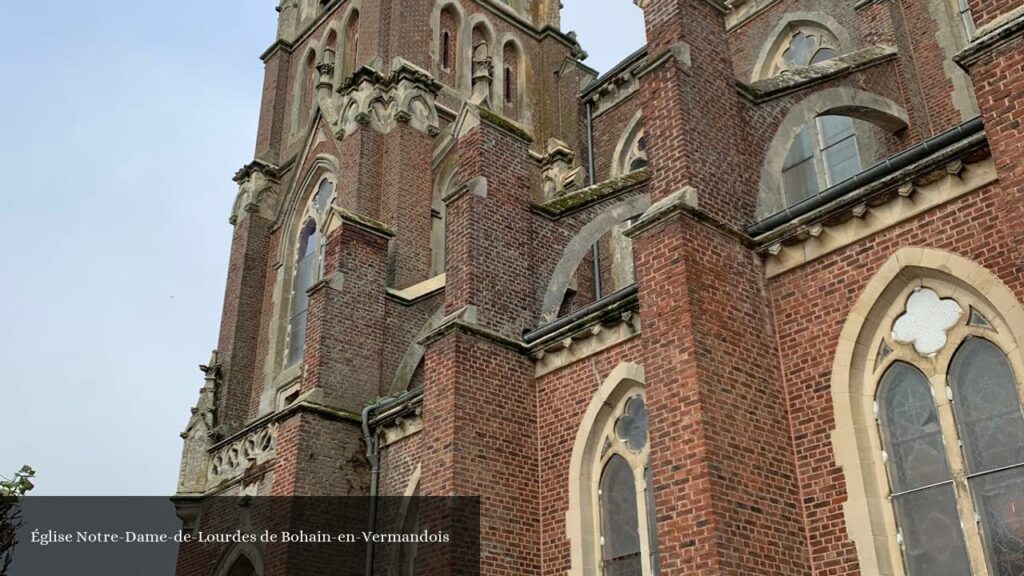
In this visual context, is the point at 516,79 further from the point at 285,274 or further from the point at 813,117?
the point at 813,117

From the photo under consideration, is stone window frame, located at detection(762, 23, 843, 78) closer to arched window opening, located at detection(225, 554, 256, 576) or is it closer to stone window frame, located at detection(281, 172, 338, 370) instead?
stone window frame, located at detection(281, 172, 338, 370)

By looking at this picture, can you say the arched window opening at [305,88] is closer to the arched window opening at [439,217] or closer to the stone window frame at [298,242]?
the stone window frame at [298,242]

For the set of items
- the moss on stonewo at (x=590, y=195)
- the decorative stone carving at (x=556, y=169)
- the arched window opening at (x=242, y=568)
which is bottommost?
the arched window opening at (x=242, y=568)

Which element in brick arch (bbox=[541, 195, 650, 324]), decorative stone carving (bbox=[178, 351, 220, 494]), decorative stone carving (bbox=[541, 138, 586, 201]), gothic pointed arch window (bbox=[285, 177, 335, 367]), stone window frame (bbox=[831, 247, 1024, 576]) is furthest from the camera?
decorative stone carving (bbox=[541, 138, 586, 201])

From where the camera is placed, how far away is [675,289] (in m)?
9.28

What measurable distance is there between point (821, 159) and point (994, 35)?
783 centimetres

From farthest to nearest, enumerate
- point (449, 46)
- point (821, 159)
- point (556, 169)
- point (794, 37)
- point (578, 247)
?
point (449, 46)
point (556, 169)
point (794, 37)
point (821, 159)
point (578, 247)

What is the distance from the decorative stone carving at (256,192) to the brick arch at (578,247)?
12749 mm

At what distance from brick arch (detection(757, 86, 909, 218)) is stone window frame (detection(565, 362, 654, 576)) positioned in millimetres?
2476

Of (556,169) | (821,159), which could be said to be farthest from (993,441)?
(556,169)

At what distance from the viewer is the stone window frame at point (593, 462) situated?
35.7 feet

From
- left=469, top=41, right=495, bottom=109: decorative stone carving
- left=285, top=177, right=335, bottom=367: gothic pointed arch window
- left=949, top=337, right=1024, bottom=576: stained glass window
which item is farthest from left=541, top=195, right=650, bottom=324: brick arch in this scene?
left=469, top=41, right=495, bottom=109: decorative stone carving

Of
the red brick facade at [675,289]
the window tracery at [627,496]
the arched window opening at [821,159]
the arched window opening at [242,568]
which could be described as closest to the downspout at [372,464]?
the red brick facade at [675,289]

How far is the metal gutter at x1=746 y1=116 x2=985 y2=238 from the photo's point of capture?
866 cm
